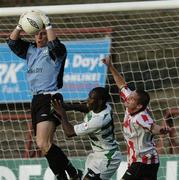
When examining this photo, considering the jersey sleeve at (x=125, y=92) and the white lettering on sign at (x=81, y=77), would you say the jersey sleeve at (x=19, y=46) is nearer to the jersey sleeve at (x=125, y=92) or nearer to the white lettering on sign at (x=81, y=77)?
the jersey sleeve at (x=125, y=92)

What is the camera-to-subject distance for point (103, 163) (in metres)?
8.00

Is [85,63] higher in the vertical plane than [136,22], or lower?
lower

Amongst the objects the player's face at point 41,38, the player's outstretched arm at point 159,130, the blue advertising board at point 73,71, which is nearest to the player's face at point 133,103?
the player's outstretched arm at point 159,130

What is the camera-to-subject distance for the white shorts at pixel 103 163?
8000mm

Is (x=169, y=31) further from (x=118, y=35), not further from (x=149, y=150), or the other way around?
(x=149, y=150)

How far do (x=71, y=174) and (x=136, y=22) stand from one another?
4456 millimetres

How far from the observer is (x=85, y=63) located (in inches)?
446

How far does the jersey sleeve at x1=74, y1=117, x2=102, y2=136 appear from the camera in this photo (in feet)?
25.9

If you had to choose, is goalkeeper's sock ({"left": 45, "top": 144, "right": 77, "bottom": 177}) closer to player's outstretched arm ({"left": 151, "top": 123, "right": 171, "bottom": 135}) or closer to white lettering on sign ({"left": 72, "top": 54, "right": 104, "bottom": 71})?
player's outstretched arm ({"left": 151, "top": 123, "right": 171, "bottom": 135})

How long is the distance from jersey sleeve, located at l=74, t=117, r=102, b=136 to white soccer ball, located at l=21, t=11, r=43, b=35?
95 centimetres

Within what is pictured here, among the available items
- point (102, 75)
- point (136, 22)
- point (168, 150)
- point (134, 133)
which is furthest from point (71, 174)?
point (136, 22)

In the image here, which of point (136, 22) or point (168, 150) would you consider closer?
point (168, 150)

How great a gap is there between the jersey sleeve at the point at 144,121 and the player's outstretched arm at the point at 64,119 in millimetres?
603

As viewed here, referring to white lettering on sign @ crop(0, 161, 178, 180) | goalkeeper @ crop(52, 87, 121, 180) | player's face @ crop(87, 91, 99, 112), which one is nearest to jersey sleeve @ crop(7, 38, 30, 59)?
goalkeeper @ crop(52, 87, 121, 180)
